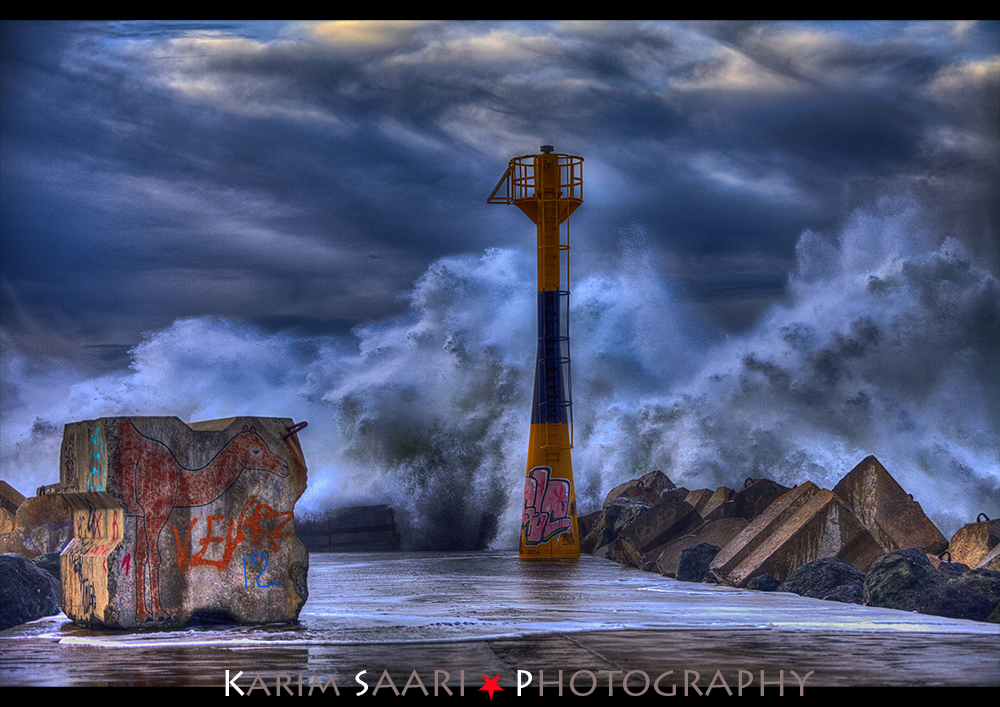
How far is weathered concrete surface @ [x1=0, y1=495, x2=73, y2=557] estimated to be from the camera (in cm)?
1225

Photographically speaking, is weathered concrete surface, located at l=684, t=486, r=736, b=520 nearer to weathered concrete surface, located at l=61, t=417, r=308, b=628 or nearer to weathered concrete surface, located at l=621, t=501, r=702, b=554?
weathered concrete surface, located at l=621, t=501, r=702, b=554

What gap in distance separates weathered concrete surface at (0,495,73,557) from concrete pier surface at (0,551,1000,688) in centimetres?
352

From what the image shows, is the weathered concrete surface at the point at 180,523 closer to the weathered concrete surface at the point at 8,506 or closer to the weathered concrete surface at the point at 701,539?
the weathered concrete surface at the point at 8,506

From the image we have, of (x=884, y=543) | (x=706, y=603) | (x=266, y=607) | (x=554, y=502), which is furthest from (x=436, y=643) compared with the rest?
(x=554, y=502)

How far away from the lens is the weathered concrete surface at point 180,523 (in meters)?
8.04

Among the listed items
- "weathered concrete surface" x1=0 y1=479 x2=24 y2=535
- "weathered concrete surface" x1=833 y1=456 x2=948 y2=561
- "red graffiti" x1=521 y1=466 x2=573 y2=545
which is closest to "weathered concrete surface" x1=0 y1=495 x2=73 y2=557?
"weathered concrete surface" x1=0 y1=479 x2=24 y2=535

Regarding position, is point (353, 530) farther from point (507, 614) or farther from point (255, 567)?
point (255, 567)

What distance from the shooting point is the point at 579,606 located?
1004 cm

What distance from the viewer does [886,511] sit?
43.2 ft

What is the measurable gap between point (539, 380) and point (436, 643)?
35.6 feet

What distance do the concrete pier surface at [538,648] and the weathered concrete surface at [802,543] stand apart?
1.14 m

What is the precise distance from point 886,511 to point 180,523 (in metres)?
8.53

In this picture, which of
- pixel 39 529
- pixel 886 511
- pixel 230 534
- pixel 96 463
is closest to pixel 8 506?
pixel 39 529
